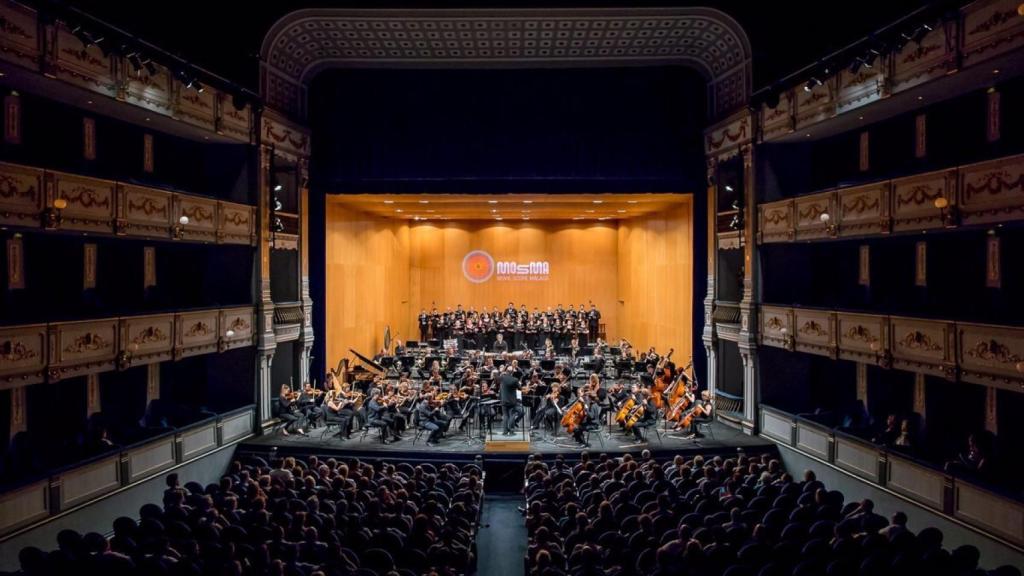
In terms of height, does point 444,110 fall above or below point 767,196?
above

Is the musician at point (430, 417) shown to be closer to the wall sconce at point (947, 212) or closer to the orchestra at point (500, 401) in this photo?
the orchestra at point (500, 401)

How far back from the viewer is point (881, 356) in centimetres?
1236

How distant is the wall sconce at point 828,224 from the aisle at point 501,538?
332 inches

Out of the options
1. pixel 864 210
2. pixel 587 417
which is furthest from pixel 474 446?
pixel 864 210

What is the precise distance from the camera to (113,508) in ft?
38.1

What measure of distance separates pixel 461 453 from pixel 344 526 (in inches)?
223

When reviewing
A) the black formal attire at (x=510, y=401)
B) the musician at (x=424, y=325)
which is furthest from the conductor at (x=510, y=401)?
the musician at (x=424, y=325)

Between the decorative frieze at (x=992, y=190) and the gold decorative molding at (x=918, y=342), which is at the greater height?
the decorative frieze at (x=992, y=190)

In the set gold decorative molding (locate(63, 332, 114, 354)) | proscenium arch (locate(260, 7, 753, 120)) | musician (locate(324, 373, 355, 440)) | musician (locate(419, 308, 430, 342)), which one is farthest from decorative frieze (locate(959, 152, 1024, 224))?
musician (locate(419, 308, 430, 342))

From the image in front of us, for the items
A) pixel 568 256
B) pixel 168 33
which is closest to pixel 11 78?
pixel 168 33

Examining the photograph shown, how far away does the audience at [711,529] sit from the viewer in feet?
22.9

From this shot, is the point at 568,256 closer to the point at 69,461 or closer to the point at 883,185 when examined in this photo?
the point at 883,185

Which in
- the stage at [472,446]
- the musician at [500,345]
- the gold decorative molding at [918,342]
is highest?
the gold decorative molding at [918,342]

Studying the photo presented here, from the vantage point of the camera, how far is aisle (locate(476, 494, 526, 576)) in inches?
412
